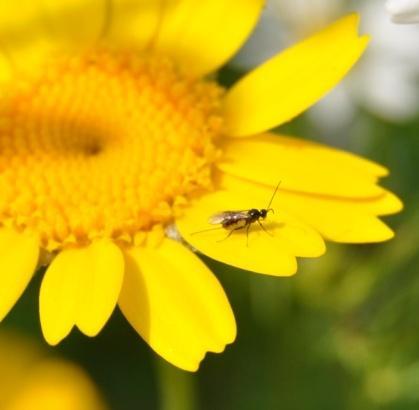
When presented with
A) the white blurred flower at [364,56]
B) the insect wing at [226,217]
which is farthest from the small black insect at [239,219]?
the white blurred flower at [364,56]

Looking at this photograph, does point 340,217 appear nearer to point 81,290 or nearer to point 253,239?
point 253,239

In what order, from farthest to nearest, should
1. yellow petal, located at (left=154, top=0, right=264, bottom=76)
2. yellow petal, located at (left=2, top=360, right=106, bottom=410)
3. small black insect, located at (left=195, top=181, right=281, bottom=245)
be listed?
yellow petal, located at (left=2, top=360, right=106, bottom=410) < yellow petal, located at (left=154, top=0, right=264, bottom=76) < small black insect, located at (left=195, top=181, right=281, bottom=245)

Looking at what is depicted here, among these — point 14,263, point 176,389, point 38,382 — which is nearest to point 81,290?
point 14,263

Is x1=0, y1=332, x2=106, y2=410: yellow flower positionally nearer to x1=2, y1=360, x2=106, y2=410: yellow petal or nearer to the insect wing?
x1=2, y1=360, x2=106, y2=410: yellow petal

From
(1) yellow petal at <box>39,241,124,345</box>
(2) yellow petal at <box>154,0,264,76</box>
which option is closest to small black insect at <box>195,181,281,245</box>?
(1) yellow petal at <box>39,241,124,345</box>

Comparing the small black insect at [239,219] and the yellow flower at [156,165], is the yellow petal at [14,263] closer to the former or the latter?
the yellow flower at [156,165]

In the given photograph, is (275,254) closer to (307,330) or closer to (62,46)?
(62,46)

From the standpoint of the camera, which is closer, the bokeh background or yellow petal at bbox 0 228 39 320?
yellow petal at bbox 0 228 39 320

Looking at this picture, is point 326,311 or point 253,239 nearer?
point 253,239
